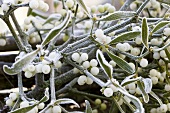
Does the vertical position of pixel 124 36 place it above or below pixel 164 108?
above

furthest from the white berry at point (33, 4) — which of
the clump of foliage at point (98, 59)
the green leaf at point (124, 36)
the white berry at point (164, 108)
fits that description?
the white berry at point (164, 108)

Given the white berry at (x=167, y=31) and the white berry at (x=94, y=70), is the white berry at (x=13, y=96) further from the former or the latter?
the white berry at (x=167, y=31)

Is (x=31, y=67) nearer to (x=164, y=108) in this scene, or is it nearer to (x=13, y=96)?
(x=13, y=96)

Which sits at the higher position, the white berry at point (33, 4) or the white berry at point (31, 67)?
the white berry at point (33, 4)

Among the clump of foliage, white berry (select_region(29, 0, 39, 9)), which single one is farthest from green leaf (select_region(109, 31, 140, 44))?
white berry (select_region(29, 0, 39, 9))

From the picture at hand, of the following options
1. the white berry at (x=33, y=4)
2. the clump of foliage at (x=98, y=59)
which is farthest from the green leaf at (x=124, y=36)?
the white berry at (x=33, y=4)

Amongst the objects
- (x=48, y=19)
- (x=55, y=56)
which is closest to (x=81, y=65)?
(x=55, y=56)

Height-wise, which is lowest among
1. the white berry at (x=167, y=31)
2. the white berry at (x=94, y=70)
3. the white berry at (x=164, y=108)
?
the white berry at (x=164, y=108)

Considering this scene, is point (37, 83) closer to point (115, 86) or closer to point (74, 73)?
point (74, 73)

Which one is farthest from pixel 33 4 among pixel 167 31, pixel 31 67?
pixel 167 31

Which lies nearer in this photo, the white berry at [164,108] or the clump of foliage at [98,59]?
the clump of foliage at [98,59]

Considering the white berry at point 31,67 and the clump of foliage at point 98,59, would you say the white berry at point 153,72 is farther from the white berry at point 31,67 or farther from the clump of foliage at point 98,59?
the white berry at point 31,67
